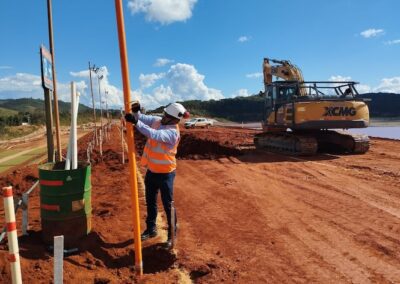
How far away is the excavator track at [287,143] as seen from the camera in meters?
16.2

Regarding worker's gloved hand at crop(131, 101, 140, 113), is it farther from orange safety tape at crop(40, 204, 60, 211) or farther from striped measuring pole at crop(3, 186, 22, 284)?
striped measuring pole at crop(3, 186, 22, 284)

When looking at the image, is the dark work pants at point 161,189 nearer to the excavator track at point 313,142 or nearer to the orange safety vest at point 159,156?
the orange safety vest at point 159,156

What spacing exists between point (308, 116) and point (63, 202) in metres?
12.1

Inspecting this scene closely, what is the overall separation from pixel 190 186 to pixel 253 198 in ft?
7.06

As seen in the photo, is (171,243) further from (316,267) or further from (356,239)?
(356,239)

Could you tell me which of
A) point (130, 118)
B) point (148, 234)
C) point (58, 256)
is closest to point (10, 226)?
point (58, 256)

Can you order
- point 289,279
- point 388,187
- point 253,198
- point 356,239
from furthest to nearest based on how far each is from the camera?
point 388,187 < point 253,198 < point 356,239 < point 289,279

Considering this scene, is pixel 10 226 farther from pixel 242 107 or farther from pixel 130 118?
pixel 242 107

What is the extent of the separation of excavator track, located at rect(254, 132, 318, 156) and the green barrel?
12.1m

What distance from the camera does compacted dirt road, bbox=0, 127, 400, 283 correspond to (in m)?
4.99

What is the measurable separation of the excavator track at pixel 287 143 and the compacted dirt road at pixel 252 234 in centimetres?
428

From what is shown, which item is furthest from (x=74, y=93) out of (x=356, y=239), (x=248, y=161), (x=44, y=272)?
(x=248, y=161)

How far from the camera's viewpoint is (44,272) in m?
4.57

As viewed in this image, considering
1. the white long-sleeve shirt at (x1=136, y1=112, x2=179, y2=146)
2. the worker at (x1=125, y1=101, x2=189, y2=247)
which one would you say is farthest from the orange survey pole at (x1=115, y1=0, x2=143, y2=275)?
the worker at (x1=125, y1=101, x2=189, y2=247)
